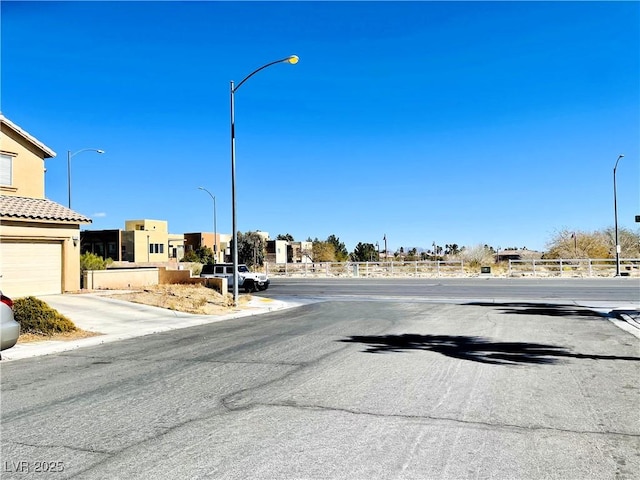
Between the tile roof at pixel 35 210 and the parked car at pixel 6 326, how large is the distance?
11859mm

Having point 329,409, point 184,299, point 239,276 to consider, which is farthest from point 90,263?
point 329,409

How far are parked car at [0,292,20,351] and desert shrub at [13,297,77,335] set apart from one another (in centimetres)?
390

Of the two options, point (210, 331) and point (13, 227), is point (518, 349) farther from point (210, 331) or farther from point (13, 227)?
point (13, 227)

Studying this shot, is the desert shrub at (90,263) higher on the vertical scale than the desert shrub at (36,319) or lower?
higher

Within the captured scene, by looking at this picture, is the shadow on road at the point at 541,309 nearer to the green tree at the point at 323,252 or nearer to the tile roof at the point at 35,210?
the tile roof at the point at 35,210

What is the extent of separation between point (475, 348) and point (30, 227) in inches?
679

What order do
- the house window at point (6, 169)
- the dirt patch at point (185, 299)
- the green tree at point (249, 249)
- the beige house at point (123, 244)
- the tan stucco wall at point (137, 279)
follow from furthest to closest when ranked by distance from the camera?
the green tree at point (249, 249) < the beige house at point (123, 244) < the tan stucco wall at point (137, 279) < the house window at point (6, 169) < the dirt patch at point (185, 299)

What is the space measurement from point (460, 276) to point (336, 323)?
3247 centimetres

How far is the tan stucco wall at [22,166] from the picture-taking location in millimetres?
21781

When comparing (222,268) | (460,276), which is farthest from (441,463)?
(460,276)

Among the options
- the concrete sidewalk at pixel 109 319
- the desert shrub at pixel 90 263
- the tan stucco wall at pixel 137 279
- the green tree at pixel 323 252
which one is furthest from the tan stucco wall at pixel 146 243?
the concrete sidewalk at pixel 109 319

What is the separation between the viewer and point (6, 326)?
8.68m

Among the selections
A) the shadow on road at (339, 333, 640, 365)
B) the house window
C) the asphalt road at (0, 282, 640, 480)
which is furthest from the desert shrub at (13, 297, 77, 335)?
the house window

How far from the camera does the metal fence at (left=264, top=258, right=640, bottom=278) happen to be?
4581 centimetres
